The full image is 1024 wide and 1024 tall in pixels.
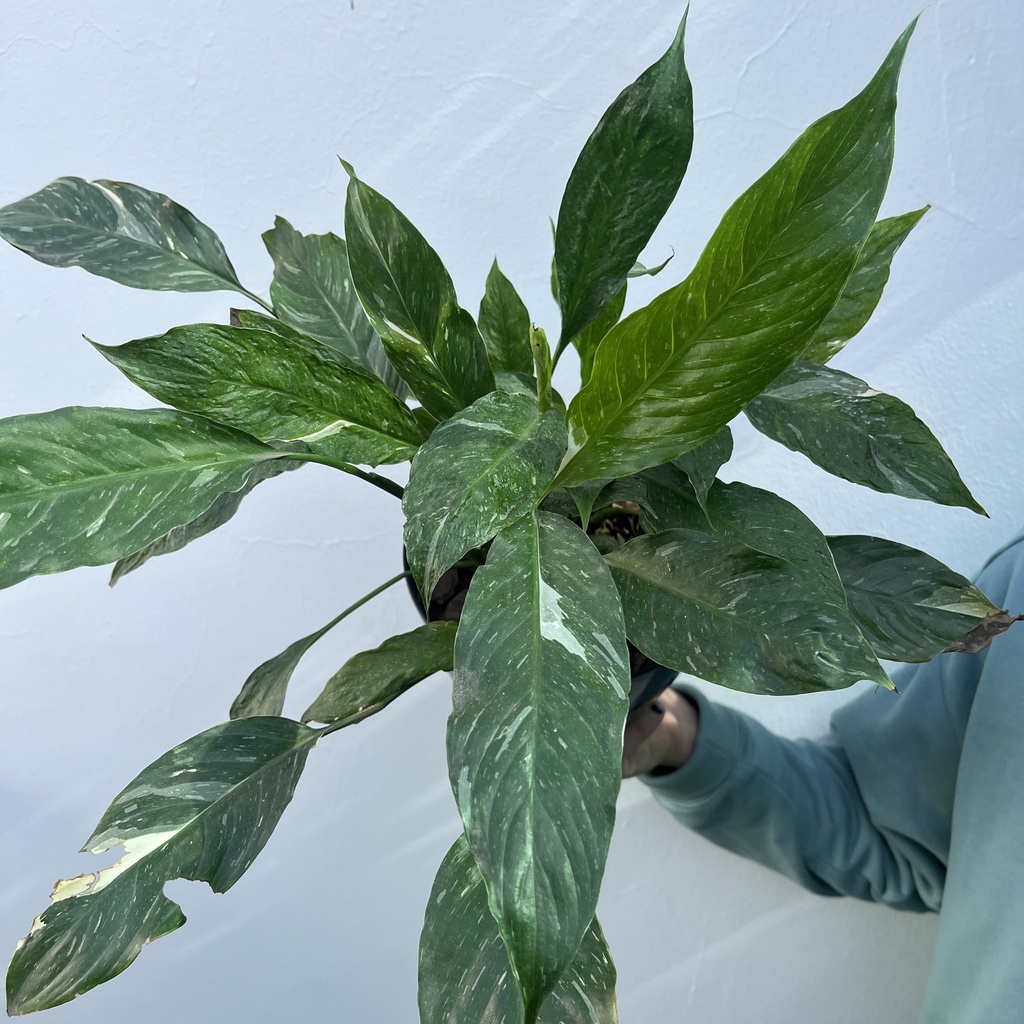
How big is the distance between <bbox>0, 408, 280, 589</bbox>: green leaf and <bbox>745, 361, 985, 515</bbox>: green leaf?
258mm

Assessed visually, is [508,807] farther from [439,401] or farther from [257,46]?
[257,46]

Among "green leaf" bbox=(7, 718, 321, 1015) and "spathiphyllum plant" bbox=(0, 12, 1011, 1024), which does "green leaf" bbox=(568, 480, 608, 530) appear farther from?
"green leaf" bbox=(7, 718, 321, 1015)

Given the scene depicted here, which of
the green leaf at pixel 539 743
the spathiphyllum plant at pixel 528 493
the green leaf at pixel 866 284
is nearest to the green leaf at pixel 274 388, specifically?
the spathiphyllum plant at pixel 528 493

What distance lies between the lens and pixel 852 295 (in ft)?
1.54

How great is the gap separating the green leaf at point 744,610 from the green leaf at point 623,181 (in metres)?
0.12

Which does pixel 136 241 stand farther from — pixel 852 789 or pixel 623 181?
pixel 852 789

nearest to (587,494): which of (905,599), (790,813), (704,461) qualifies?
(704,461)

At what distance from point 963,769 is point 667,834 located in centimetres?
25

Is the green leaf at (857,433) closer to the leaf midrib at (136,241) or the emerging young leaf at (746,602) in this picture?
the emerging young leaf at (746,602)

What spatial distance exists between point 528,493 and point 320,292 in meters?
0.25

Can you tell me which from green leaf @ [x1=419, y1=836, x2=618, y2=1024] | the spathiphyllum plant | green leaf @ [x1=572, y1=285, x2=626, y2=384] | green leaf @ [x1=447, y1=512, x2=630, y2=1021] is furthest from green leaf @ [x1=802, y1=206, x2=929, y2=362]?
green leaf @ [x1=419, y1=836, x2=618, y2=1024]

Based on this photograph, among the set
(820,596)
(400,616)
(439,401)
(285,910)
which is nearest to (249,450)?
(439,401)

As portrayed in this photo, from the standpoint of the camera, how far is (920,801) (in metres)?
0.71

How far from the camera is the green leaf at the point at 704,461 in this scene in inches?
16.4
